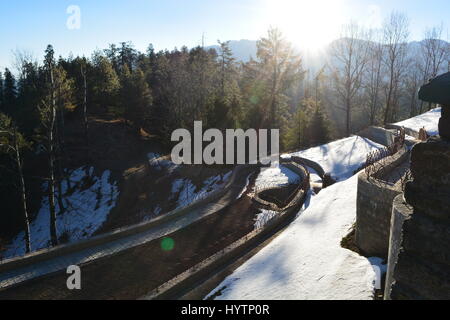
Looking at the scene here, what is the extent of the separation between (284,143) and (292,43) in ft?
33.4

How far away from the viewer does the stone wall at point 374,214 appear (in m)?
8.89

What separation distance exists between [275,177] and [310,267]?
11.4 m

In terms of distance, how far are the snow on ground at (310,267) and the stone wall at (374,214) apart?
565 mm

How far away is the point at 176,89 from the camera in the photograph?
123ft

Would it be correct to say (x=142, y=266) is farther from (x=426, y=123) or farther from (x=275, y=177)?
(x=426, y=123)

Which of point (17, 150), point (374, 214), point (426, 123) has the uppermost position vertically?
point (426, 123)

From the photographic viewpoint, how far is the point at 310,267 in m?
9.33

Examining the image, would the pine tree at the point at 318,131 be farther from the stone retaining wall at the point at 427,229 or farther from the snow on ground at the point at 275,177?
the stone retaining wall at the point at 427,229

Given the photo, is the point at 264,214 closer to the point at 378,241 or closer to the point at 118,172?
the point at 378,241

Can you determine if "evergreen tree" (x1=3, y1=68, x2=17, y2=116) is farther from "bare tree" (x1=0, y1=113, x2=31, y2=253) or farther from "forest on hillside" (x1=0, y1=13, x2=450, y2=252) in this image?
"bare tree" (x1=0, y1=113, x2=31, y2=253)

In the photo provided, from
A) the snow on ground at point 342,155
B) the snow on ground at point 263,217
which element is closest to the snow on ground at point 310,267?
the snow on ground at point 263,217

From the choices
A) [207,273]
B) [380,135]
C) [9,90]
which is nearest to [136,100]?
[380,135]

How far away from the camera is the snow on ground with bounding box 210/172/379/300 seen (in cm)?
801
